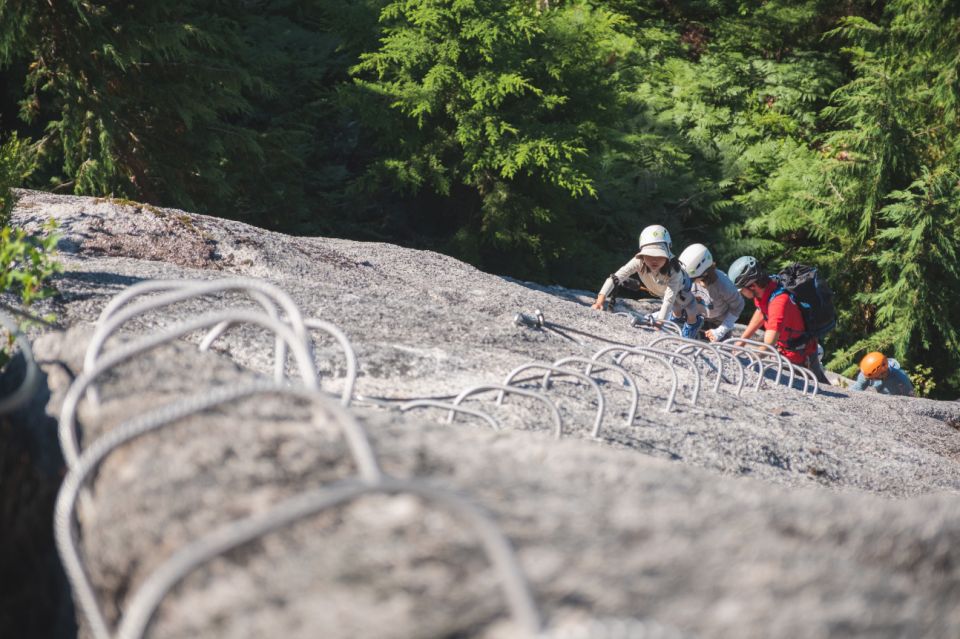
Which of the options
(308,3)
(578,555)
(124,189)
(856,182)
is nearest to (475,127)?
(308,3)

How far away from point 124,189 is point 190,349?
8739 mm

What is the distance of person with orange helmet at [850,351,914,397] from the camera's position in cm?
997

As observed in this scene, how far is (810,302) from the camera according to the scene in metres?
8.44

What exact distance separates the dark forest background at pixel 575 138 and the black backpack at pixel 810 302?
205 inches

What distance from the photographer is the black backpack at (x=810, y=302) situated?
827 centimetres

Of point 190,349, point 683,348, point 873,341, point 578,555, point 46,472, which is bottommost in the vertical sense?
point 873,341

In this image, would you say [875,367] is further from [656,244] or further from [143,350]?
[143,350]

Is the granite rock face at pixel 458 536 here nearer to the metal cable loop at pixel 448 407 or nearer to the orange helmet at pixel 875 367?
the metal cable loop at pixel 448 407

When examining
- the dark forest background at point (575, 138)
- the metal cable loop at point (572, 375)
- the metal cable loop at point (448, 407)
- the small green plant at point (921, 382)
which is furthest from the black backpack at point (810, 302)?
the small green plant at point (921, 382)

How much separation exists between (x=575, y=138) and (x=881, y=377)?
5.93m

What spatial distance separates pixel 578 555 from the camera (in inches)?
49.9

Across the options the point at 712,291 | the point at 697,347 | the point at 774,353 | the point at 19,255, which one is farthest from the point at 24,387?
the point at 712,291

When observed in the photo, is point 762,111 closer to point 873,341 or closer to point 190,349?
point 873,341

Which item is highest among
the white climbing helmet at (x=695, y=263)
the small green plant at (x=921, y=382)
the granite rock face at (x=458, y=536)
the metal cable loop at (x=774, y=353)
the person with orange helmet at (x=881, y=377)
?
the granite rock face at (x=458, y=536)
